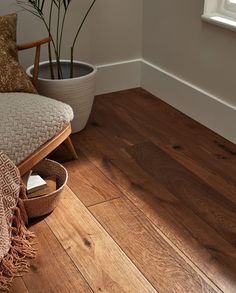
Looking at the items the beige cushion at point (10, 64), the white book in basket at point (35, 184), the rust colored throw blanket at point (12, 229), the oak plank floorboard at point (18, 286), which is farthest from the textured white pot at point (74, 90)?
the oak plank floorboard at point (18, 286)

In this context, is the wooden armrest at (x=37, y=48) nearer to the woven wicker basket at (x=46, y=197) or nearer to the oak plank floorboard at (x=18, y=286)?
the woven wicker basket at (x=46, y=197)

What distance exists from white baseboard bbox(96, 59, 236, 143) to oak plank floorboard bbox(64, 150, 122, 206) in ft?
2.53

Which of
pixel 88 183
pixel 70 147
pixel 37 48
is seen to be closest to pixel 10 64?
pixel 37 48

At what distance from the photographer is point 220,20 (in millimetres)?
2541

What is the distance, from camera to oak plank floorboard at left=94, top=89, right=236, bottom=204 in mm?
2398

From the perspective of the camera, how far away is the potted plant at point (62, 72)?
8.49ft

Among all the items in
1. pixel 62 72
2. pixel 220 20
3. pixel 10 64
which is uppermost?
pixel 220 20

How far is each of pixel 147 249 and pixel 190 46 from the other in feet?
4.52

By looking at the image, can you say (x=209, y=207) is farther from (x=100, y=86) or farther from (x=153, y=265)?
(x=100, y=86)

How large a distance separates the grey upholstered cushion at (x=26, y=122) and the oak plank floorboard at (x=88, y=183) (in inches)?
12.8

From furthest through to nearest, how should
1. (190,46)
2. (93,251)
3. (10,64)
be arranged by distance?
(190,46) < (10,64) < (93,251)

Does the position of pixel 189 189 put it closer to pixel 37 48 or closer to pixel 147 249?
pixel 147 249

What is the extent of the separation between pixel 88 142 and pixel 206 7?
0.98 meters

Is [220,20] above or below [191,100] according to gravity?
above
